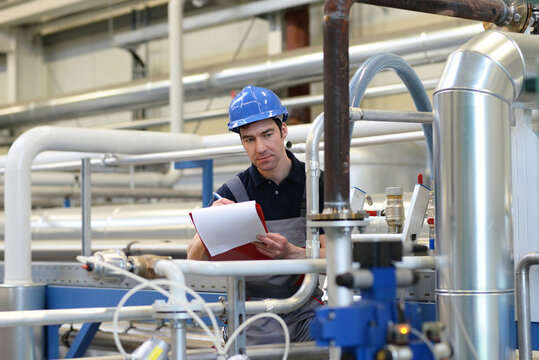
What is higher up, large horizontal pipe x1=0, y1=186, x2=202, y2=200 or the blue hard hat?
the blue hard hat

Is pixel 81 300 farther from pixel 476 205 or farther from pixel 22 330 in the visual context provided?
pixel 476 205

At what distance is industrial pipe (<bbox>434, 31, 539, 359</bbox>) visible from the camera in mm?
1220

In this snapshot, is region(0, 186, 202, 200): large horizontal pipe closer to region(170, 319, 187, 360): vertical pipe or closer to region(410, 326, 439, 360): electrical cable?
region(170, 319, 187, 360): vertical pipe

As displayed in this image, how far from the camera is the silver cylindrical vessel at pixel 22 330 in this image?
81.5 inches

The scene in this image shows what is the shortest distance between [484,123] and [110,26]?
213 inches

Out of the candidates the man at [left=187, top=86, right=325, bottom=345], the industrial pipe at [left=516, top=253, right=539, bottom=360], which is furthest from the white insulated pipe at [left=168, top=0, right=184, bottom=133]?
the industrial pipe at [left=516, top=253, right=539, bottom=360]

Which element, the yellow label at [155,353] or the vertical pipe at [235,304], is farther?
the vertical pipe at [235,304]

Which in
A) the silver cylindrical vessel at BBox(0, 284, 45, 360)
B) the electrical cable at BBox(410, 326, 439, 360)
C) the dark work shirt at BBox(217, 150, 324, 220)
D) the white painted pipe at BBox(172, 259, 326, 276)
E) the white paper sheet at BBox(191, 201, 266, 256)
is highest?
the dark work shirt at BBox(217, 150, 324, 220)

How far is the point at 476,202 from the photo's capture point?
1227 mm

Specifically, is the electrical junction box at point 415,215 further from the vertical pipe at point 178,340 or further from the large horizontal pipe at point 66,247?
the large horizontal pipe at point 66,247

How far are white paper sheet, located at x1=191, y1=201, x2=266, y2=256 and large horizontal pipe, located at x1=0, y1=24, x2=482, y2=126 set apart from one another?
201cm

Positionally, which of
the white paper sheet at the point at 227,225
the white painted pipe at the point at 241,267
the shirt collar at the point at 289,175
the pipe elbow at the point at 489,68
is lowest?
the white painted pipe at the point at 241,267

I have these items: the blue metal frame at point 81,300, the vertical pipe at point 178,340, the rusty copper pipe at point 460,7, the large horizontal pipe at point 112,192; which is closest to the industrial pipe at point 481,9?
the rusty copper pipe at point 460,7

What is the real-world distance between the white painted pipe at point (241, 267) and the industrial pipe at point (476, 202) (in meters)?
0.23
